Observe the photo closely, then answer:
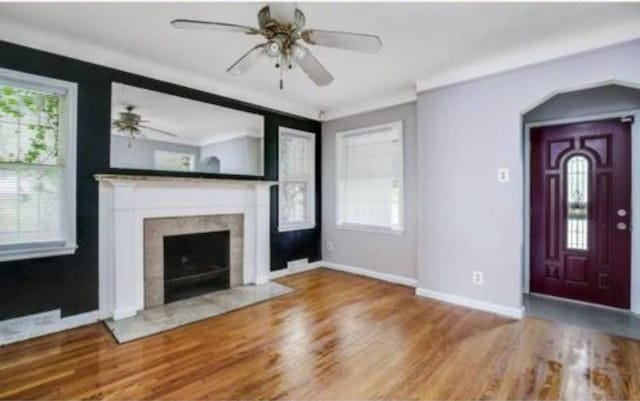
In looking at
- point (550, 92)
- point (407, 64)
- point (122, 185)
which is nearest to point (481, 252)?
point (550, 92)

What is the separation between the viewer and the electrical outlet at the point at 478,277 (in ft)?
10.9

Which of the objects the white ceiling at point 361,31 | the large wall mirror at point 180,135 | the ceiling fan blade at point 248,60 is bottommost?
the large wall mirror at point 180,135

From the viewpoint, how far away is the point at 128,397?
188 centimetres

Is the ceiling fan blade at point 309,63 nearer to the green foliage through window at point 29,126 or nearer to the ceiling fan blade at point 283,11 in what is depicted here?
the ceiling fan blade at point 283,11

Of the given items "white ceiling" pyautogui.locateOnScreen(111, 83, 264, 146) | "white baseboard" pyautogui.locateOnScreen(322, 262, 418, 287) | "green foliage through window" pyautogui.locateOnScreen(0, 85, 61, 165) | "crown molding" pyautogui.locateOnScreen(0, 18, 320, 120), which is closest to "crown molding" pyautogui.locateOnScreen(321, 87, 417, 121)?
"crown molding" pyautogui.locateOnScreen(0, 18, 320, 120)

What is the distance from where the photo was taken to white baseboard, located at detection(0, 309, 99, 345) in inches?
99.7

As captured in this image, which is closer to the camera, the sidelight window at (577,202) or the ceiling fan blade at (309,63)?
the ceiling fan blade at (309,63)

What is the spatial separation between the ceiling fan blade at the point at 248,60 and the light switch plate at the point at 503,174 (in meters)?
2.53

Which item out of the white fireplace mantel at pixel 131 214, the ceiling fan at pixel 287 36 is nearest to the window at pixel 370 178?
the white fireplace mantel at pixel 131 214

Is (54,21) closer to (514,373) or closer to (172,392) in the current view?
(172,392)

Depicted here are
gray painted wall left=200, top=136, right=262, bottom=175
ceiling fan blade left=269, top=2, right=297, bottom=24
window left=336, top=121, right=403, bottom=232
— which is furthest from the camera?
window left=336, top=121, right=403, bottom=232

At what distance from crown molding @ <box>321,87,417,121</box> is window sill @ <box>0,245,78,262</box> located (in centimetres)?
365

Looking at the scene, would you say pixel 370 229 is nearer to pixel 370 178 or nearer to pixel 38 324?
pixel 370 178

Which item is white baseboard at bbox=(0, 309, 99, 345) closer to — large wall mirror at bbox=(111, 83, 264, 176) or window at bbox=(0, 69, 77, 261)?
window at bbox=(0, 69, 77, 261)
